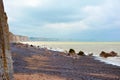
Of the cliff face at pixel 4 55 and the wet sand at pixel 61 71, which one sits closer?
the cliff face at pixel 4 55

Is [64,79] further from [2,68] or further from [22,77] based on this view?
[2,68]

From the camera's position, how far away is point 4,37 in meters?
6.00

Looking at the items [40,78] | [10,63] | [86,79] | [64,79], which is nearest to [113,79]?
[86,79]

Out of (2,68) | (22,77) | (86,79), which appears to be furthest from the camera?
(86,79)

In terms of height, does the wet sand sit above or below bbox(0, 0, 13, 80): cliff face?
below

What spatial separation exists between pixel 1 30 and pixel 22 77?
32.5 feet

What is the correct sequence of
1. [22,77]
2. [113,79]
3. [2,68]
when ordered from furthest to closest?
[113,79]
[22,77]
[2,68]

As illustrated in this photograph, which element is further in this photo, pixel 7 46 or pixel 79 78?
pixel 79 78

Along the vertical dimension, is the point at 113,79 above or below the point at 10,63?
below

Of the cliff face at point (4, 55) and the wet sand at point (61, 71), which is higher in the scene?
the cliff face at point (4, 55)

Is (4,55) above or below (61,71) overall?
above

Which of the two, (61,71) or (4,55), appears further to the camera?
(61,71)

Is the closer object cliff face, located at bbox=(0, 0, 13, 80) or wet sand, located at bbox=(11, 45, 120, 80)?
cliff face, located at bbox=(0, 0, 13, 80)

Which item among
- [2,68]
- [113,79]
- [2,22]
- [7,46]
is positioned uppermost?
[2,22]
